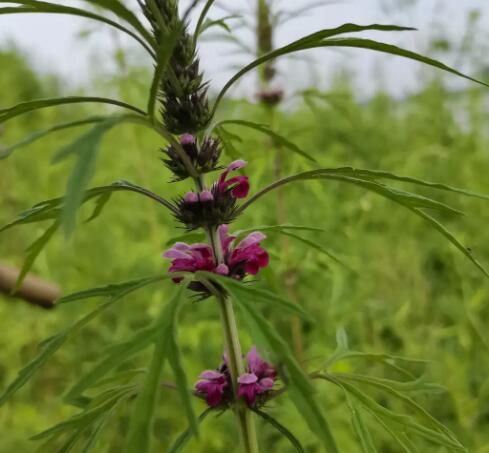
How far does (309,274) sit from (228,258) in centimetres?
110

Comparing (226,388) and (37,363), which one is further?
(226,388)

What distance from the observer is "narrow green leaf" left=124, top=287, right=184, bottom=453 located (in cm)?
24

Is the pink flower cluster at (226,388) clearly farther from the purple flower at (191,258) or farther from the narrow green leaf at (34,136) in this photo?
the narrow green leaf at (34,136)

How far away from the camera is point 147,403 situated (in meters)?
0.24

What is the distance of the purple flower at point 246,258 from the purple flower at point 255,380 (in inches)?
2.3

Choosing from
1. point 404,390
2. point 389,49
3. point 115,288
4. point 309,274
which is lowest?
point 309,274

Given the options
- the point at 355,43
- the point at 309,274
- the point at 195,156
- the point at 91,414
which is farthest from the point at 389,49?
the point at 309,274

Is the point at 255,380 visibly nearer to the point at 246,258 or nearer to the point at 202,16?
the point at 246,258

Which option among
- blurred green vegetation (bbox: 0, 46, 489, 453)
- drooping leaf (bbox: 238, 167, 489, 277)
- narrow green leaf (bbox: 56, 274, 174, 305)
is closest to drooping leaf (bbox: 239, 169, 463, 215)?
drooping leaf (bbox: 238, 167, 489, 277)

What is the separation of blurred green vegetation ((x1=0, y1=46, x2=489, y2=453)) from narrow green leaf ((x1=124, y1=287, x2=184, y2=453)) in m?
0.44

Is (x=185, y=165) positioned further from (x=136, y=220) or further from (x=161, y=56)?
(x=136, y=220)

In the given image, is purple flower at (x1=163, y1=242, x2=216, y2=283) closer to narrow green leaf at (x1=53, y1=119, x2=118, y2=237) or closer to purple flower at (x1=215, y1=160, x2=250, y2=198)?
purple flower at (x1=215, y1=160, x2=250, y2=198)

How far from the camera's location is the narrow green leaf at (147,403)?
24 centimetres

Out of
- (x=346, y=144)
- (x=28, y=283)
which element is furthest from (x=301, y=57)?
(x=346, y=144)
